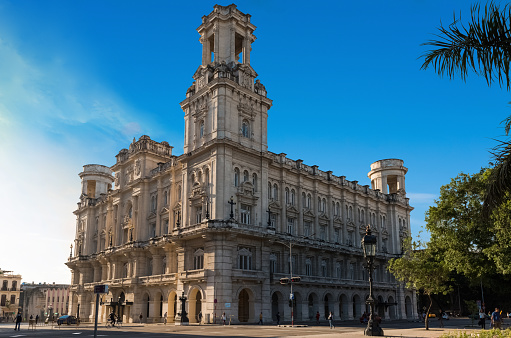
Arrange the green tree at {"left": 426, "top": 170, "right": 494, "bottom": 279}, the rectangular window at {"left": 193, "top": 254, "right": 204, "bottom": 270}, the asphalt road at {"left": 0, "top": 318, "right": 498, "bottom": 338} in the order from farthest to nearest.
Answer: the rectangular window at {"left": 193, "top": 254, "right": 204, "bottom": 270} < the green tree at {"left": 426, "top": 170, "right": 494, "bottom": 279} < the asphalt road at {"left": 0, "top": 318, "right": 498, "bottom": 338}

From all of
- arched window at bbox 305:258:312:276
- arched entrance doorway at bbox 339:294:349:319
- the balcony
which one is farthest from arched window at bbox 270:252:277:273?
arched entrance doorway at bbox 339:294:349:319

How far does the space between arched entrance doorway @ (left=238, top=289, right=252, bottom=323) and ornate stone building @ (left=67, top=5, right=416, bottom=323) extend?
0.41 ft

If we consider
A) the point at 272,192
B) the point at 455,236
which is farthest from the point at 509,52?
the point at 272,192

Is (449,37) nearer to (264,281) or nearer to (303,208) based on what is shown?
(264,281)

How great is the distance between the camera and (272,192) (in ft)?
205

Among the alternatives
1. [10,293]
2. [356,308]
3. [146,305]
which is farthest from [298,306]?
[10,293]

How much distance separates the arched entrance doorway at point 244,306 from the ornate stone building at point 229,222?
0.12m

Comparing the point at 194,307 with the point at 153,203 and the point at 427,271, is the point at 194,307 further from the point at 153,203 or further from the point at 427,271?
the point at 427,271

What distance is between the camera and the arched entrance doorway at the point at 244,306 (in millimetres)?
55688

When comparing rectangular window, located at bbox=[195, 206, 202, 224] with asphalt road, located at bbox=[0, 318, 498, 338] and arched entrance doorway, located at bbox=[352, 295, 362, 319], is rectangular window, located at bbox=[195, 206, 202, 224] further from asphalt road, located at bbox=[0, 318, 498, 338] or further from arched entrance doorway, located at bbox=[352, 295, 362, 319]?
arched entrance doorway, located at bbox=[352, 295, 362, 319]

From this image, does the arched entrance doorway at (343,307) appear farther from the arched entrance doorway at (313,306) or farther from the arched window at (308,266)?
the arched window at (308,266)

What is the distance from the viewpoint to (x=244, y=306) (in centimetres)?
5659

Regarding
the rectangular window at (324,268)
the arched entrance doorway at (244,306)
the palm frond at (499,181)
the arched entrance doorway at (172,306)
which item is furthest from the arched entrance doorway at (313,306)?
the palm frond at (499,181)

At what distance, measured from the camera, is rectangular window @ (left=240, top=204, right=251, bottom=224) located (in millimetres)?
55784
